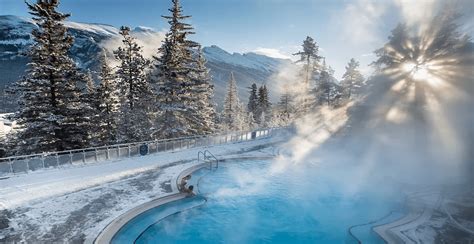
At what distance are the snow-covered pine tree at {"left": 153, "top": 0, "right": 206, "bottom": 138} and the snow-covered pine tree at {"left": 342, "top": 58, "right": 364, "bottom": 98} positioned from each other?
31.2m

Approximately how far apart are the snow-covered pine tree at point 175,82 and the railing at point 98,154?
2.60 meters

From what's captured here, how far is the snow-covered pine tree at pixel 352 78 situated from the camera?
4500 cm

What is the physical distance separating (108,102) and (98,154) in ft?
40.3

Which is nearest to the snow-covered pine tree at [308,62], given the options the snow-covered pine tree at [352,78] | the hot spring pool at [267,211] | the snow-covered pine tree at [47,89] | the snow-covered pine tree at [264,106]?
the snow-covered pine tree at [352,78]

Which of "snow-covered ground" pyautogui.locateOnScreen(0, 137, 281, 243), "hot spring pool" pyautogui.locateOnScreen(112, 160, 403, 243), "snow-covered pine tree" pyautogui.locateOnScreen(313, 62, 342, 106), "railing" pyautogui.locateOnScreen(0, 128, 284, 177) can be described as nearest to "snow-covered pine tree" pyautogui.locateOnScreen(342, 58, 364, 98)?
"snow-covered pine tree" pyautogui.locateOnScreen(313, 62, 342, 106)

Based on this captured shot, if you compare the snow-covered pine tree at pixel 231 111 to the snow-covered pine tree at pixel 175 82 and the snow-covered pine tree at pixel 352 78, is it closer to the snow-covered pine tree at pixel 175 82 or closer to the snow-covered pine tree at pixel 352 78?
the snow-covered pine tree at pixel 352 78

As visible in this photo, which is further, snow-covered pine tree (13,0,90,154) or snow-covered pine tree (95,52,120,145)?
snow-covered pine tree (95,52,120,145)

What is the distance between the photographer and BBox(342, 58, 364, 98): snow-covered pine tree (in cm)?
4500

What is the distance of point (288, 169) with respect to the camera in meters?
20.7

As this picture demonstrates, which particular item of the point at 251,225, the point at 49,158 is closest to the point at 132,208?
the point at 251,225

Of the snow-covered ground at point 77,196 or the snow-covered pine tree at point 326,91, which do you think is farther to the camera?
the snow-covered pine tree at point 326,91

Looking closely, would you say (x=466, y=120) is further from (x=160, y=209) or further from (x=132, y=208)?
(x=132, y=208)

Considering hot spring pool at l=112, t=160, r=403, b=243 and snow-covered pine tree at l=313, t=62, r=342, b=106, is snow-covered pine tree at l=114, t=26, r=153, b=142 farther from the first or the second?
snow-covered pine tree at l=313, t=62, r=342, b=106

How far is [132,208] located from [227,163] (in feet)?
32.5
